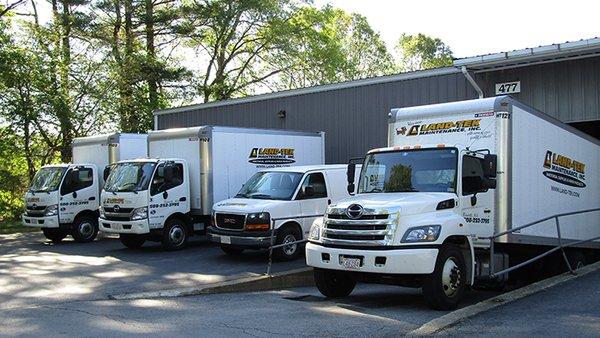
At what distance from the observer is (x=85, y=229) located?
18312mm

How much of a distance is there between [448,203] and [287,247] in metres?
5.49

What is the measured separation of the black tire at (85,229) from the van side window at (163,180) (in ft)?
13.2

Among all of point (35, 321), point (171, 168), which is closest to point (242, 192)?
point (171, 168)

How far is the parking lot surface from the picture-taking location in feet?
33.5

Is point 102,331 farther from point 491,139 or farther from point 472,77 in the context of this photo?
point 472,77

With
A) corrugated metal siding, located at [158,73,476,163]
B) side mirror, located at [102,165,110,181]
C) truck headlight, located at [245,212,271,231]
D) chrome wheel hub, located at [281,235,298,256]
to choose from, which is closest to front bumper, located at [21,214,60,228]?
side mirror, located at [102,165,110,181]

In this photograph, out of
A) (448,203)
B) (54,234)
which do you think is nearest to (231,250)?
(54,234)

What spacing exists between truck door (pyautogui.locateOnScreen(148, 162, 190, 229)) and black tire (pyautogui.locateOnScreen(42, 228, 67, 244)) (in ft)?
15.1

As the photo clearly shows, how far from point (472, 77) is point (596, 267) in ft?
22.5

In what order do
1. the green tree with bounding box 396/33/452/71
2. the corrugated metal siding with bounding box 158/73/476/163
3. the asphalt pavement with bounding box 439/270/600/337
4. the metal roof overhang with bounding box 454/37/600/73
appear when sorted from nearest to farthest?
the asphalt pavement with bounding box 439/270/600/337, the metal roof overhang with bounding box 454/37/600/73, the corrugated metal siding with bounding box 158/73/476/163, the green tree with bounding box 396/33/452/71

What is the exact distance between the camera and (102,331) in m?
7.21

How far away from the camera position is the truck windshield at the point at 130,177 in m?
15.5

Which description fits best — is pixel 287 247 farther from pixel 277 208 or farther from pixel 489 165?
pixel 489 165

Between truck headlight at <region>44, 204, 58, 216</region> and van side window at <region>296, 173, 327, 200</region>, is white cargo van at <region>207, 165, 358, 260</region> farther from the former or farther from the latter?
truck headlight at <region>44, 204, 58, 216</region>
